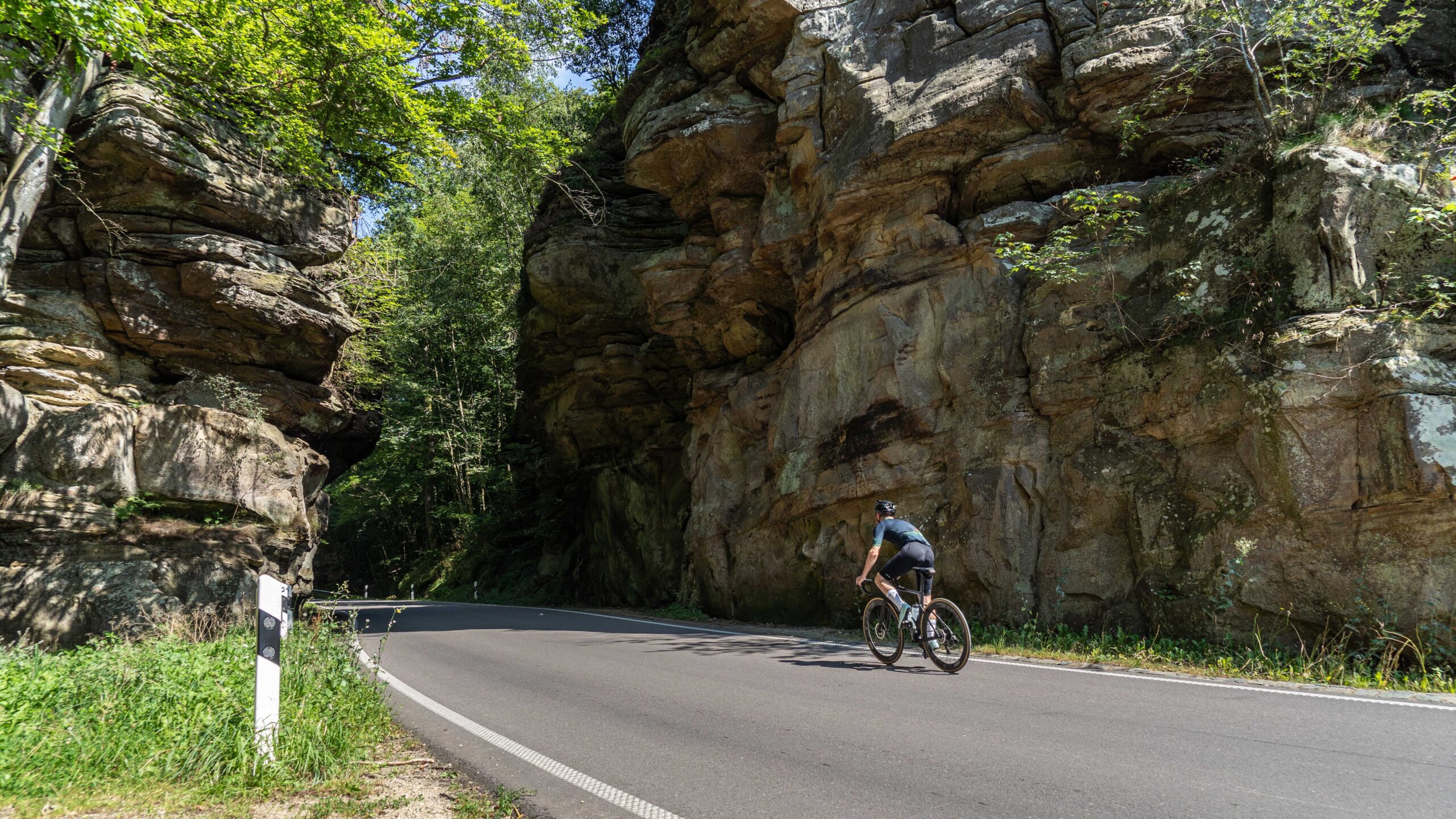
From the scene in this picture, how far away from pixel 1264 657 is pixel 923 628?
10.7 feet

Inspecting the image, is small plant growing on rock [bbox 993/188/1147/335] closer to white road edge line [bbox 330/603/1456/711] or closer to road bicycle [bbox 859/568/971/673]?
white road edge line [bbox 330/603/1456/711]

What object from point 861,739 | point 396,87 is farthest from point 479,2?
point 861,739

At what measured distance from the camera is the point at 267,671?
4566 mm

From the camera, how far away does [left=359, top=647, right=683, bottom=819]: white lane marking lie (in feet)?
12.9

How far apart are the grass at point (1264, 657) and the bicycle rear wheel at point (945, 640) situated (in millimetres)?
Answer: 1509

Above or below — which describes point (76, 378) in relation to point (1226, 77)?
below

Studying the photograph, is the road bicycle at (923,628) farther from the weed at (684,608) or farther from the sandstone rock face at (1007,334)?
the weed at (684,608)

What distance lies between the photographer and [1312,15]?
9.17 m

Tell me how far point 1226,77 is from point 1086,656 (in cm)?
895

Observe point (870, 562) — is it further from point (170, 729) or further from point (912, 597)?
point (170, 729)

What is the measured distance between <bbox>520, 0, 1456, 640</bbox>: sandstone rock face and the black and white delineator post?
29.5 feet

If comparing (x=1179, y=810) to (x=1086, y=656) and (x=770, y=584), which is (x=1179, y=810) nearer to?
(x=1086, y=656)

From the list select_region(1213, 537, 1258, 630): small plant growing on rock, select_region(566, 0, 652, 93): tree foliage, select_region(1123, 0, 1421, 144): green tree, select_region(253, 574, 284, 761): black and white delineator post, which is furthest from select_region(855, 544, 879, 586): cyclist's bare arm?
select_region(566, 0, 652, 93): tree foliage

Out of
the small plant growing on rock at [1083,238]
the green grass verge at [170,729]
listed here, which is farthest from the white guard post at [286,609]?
the small plant growing on rock at [1083,238]
